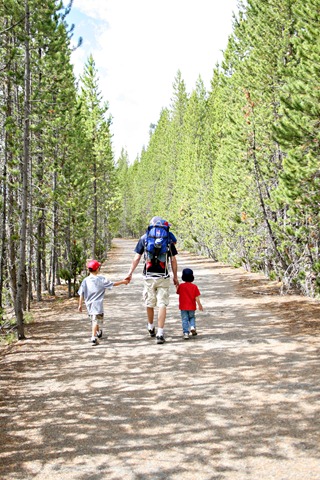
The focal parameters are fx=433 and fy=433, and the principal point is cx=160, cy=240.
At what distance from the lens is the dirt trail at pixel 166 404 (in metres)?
3.70

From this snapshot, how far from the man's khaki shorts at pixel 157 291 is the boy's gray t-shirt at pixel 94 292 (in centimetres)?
72

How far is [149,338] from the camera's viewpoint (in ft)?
26.7

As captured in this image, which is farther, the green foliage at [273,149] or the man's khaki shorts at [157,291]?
the green foliage at [273,149]

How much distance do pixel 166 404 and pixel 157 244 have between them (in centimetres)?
297

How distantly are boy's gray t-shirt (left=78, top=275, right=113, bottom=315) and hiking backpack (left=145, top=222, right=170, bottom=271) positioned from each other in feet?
3.20

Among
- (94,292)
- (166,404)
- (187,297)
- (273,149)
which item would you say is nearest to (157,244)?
(187,297)

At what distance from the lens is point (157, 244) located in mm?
7320

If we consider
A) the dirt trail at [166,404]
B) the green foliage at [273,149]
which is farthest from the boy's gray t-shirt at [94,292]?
the green foliage at [273,149]

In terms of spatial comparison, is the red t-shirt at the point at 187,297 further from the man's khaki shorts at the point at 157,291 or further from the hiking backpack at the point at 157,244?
the hiking backpack at the point at 157,244

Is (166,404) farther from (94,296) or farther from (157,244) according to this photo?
(94,296)

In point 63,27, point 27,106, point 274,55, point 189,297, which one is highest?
point 274,55

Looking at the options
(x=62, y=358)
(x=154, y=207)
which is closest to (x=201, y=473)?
(x=62, y=358)

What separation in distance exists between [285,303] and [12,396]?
783cm

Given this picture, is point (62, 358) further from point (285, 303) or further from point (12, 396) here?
point (285, 303)
